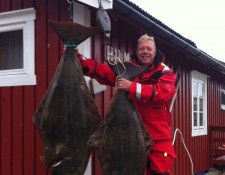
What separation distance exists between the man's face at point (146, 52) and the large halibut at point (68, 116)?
72cm

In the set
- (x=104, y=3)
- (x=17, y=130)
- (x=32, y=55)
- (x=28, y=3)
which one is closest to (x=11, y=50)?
(x=32, y=55)

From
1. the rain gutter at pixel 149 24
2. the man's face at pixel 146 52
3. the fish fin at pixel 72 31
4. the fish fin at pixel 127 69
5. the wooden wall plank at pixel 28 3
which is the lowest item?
the fish fin at pixel 127 69

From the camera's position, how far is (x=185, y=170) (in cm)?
966

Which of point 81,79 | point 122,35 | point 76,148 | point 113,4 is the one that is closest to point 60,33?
point 81,79

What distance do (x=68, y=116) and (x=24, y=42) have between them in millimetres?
2327

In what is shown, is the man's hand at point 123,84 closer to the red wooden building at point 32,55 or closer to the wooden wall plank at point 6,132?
the red wooden building at point 32,55

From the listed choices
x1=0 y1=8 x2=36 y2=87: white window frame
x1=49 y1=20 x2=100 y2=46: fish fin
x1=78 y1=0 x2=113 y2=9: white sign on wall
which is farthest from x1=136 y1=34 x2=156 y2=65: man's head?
x1=0 y1=8 x2=36 y2=87: white window frame

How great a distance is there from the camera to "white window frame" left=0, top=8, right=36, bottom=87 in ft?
17.7

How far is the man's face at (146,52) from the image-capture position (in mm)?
4008

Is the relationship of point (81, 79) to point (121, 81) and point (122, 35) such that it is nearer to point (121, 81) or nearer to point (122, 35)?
point (121, 81)

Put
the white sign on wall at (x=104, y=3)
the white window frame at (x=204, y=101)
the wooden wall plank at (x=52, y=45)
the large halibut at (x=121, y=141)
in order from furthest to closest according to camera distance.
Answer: the white window frame at (x=204, y=101)
the wooden wall plank at (x=52, y=45)
the white sign on wall at (x=104, y=3)
the large halibut at (x=121, y=141)

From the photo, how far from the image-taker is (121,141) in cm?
341

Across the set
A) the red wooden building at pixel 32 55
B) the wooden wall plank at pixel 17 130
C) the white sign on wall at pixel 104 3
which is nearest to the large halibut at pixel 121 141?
the white sign on wall at pixel 104 3

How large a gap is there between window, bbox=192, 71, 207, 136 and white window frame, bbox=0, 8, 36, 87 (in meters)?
6.05
